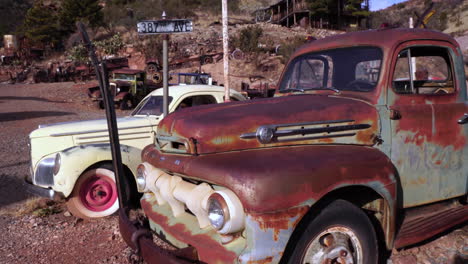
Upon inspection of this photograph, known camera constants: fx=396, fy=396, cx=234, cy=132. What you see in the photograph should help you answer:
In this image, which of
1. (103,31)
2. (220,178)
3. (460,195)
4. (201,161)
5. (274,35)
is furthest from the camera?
(103,31)

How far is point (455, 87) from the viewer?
3598 millimetres

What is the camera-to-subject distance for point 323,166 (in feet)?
7.99

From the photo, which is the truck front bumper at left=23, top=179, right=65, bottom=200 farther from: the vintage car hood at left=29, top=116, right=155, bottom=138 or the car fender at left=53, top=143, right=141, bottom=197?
the vintage car hood at left=29, top=116, right=155, bottom=138

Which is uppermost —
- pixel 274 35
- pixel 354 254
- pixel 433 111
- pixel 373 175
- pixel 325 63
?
pixel 274 35

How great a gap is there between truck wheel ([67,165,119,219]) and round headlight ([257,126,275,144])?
270cm

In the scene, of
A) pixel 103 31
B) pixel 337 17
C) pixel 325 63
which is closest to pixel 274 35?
pixel 337 17

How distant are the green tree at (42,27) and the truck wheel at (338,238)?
135ft

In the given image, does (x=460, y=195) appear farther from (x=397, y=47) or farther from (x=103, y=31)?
(x=103, y=31)

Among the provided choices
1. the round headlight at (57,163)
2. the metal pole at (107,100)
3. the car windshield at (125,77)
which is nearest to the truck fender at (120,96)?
the car windshield at (125,77)

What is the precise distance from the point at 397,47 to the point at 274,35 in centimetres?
3257

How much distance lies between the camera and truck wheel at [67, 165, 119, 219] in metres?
4.61

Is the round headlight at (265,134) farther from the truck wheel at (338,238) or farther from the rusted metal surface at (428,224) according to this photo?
the rusted metal surface at (428,224)

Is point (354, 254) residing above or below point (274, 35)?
below

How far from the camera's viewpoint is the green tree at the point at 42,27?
38.4 metres
